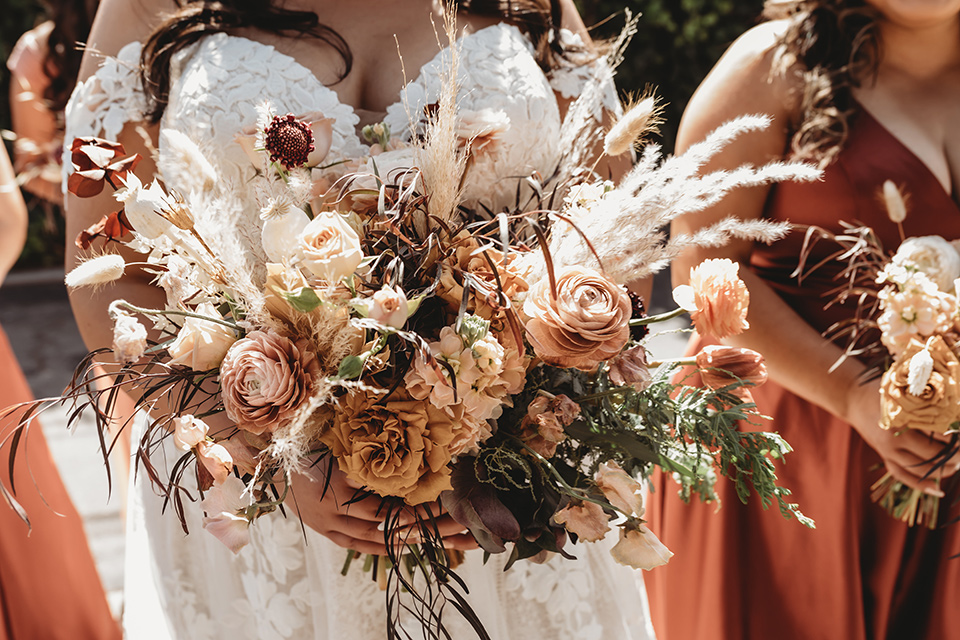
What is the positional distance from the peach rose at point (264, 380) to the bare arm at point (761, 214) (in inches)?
45.2

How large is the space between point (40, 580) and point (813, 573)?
1.91 metres

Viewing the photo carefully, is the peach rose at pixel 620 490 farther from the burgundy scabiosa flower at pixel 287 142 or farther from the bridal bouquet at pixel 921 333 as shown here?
the bridal bouquet at pixel 921 333

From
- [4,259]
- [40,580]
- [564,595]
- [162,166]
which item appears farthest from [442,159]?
[40,580]

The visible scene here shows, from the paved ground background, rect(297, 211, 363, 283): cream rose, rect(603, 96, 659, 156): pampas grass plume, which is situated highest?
rect(603, 96, 659, 156): pampas grass plume

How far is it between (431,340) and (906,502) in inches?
50.9

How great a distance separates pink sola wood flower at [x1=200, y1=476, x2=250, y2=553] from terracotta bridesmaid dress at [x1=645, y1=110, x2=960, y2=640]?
1264 mm

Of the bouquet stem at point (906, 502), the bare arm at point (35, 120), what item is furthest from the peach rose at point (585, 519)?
the bare arm at point (35, 120)

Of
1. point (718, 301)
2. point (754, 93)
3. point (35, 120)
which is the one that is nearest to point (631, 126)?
point (718, 301)

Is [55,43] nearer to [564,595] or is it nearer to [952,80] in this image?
[564,595]

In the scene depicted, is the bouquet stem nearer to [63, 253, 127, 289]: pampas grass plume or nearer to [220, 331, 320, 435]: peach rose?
[220, 331, 320, 435]: peach rose

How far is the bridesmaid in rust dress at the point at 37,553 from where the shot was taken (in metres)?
2.09

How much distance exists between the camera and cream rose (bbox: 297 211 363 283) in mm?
896

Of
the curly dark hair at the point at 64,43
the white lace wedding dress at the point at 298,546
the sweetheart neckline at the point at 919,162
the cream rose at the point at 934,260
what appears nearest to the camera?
the white lace wedding dress at the point at 298,546

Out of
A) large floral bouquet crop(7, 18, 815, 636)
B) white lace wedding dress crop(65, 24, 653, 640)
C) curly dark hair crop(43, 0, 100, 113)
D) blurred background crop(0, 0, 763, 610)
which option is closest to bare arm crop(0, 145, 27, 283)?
white lace wedding dress crop(65, 24, 653, 640)
